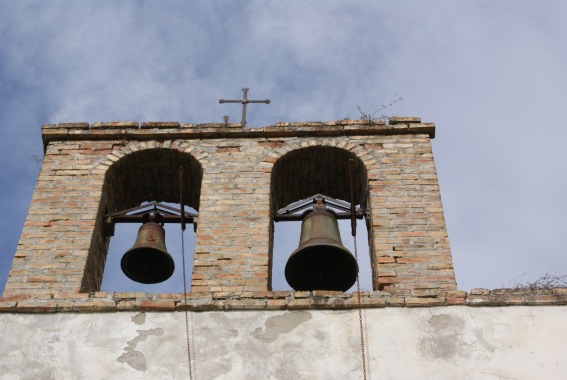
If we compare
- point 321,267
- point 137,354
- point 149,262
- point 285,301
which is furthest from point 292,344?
point 149,262

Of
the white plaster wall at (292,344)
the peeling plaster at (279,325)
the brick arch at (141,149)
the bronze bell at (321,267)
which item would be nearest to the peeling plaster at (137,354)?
the white plaster wall at (292,344)

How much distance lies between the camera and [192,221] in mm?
9266

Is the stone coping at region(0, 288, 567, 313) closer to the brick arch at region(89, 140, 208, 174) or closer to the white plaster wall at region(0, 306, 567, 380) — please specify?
the white plaster wall at region(0, 306, 567, 380)

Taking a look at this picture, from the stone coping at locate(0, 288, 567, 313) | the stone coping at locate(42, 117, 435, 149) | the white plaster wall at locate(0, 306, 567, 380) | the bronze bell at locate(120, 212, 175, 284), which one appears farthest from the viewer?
the stone coping at locate(42, 117, 435, 149)

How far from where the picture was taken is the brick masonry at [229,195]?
8047 millimetres

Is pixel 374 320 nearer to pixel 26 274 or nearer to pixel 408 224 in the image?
pixel 408 224

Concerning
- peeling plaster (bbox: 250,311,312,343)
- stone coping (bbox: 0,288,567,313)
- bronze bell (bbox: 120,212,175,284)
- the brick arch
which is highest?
the brick arch

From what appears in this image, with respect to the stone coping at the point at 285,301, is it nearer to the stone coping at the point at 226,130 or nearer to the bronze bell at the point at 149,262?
→ the bronze bell at the point at 149,262

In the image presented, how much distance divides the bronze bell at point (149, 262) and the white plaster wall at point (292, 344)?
4.59ft

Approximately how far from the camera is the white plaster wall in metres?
7.10

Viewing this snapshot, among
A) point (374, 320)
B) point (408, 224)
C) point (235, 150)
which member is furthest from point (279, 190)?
point (374, 320)

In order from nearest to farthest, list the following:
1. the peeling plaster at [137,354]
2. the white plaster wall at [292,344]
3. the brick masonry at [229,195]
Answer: the white plaster wall at [292,344], the peeling plaster at [137,354], the brick masonry at [229,195]

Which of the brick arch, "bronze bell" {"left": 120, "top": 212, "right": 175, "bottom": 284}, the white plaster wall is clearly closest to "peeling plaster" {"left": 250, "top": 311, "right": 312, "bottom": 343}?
the white plaster wall

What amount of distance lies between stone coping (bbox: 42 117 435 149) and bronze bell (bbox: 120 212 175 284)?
99 cm
